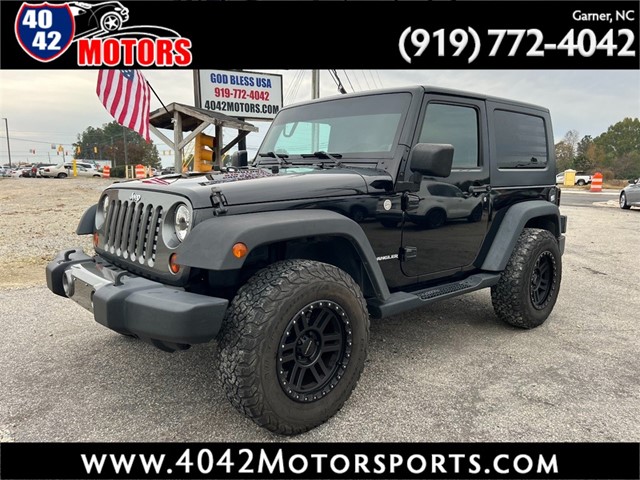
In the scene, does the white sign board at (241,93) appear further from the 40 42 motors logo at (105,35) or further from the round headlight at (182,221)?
the round headlight at (182,221)

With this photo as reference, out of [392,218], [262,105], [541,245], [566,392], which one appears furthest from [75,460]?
[262,105]

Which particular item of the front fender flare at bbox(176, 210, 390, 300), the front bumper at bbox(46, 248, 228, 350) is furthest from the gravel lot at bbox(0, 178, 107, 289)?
the front fender flare at bbox(176, 210, 390, 300)

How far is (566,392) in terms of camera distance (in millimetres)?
2910

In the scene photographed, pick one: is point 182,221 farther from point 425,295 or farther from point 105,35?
point 105,35

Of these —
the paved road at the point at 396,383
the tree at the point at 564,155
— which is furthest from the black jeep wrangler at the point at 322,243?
the tree at the point at 564,155

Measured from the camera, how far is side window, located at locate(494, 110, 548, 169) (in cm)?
398

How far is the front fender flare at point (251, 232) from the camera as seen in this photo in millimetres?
2158

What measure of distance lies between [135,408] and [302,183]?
1.67 metres

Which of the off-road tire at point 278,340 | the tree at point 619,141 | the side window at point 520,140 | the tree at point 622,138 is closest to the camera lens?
the off-road tire at point 278,340

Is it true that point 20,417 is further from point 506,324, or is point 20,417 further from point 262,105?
point 262,105

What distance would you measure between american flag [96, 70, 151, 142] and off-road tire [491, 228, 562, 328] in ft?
23.6

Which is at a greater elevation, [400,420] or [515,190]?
[515,190]

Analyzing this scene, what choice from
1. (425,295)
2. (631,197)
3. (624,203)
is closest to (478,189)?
(425,295)

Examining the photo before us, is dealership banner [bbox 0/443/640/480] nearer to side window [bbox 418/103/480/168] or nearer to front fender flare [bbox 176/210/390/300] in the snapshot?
front fender flare [bbox 176/210/390/300]
